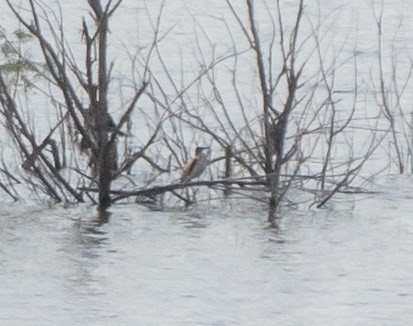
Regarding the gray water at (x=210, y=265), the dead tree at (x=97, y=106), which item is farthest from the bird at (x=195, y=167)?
the dead tree at (x=97, y=106)

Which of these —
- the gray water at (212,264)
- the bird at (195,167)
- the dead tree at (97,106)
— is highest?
the dead tree at (97,106)

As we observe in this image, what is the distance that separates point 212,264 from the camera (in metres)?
10.5

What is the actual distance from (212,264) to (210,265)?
0.03 m

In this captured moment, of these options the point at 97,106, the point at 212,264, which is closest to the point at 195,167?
the point at 97,106

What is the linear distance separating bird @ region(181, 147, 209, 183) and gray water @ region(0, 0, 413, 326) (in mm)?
303

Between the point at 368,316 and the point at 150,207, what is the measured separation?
3.52 m

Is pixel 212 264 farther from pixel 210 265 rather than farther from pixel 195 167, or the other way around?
pixel 195 167

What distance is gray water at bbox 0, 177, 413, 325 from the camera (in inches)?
361

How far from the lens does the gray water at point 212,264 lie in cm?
Result: 918

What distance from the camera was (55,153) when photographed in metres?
13.3

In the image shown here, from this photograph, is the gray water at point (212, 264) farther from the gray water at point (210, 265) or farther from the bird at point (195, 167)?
the bird at point (195, 167)

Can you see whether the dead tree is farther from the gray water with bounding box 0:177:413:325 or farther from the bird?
the bird

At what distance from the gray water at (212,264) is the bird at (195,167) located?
303mm

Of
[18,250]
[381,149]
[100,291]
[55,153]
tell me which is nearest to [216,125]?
[381,149]
